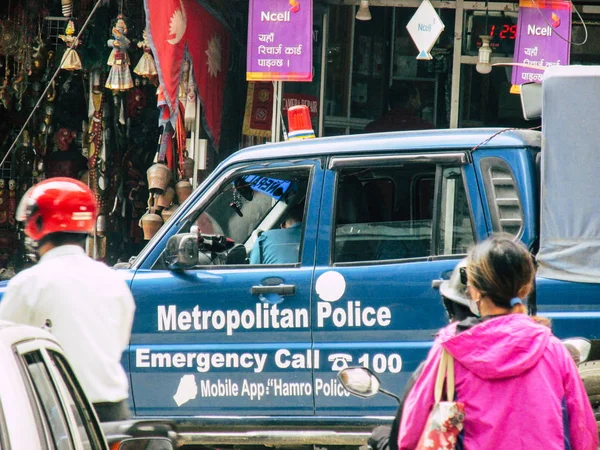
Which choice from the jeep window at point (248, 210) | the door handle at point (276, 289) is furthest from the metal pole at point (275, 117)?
the door handle at point (276, 289)

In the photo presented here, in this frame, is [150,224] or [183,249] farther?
[150,224]

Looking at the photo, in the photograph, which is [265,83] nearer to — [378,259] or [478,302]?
[378,259]

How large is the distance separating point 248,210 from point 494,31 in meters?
5.90

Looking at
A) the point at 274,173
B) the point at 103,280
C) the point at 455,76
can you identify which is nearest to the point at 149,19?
the point at 455,76

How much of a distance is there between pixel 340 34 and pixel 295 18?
1449mm

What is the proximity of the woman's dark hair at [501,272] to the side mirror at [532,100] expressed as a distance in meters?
2.75

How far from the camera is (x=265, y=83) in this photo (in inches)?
448

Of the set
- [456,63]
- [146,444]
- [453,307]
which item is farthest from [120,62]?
[453,307]

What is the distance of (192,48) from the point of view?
33.2 ft

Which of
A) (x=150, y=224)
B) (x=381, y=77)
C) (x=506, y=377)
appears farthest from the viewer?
(x=381, y=77)

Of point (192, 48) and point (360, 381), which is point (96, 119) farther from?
point (360, 381)

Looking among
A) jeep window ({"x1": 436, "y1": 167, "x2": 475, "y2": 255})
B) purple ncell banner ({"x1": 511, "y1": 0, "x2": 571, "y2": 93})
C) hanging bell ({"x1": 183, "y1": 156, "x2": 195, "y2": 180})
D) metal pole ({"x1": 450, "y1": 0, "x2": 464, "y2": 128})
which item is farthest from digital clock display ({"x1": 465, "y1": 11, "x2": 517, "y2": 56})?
jeep window ({"x1": 436, "y1": 167, "x2": 475, "y2": 255})

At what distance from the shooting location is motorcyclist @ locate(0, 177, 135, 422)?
3.77m

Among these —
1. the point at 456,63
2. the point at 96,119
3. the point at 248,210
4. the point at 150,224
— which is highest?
the point at 456,63
